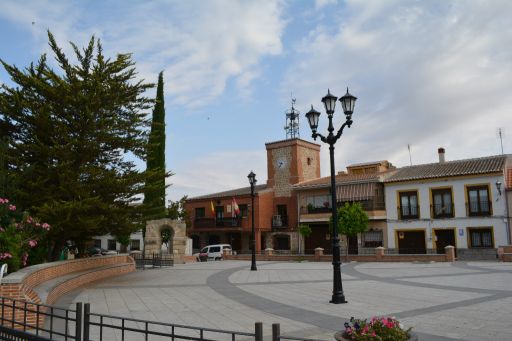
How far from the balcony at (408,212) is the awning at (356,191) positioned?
2553 mm

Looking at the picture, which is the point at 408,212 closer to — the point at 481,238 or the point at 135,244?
the point at 481,238

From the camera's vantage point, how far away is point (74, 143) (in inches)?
623

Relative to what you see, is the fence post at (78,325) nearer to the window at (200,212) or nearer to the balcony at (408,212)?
the balcony at (408,212)

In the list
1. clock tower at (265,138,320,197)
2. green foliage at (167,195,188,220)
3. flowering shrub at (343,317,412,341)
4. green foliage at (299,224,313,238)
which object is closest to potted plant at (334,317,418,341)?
flowering shrub at (343,317,412,341)

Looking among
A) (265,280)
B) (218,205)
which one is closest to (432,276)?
(265,280)

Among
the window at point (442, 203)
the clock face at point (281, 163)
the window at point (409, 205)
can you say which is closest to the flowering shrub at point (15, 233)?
the window at point (409, 205)

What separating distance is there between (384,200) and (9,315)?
32.5 meters

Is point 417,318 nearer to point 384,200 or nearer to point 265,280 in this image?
point 265,280

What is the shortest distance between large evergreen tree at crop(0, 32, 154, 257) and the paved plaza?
2769 mm

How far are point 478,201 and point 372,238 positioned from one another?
28.5ft

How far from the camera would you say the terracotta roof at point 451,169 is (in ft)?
107

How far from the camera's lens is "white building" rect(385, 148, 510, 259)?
31766 mm

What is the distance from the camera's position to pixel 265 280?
60.4 feet

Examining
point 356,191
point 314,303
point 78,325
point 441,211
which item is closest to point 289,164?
point 356,191
